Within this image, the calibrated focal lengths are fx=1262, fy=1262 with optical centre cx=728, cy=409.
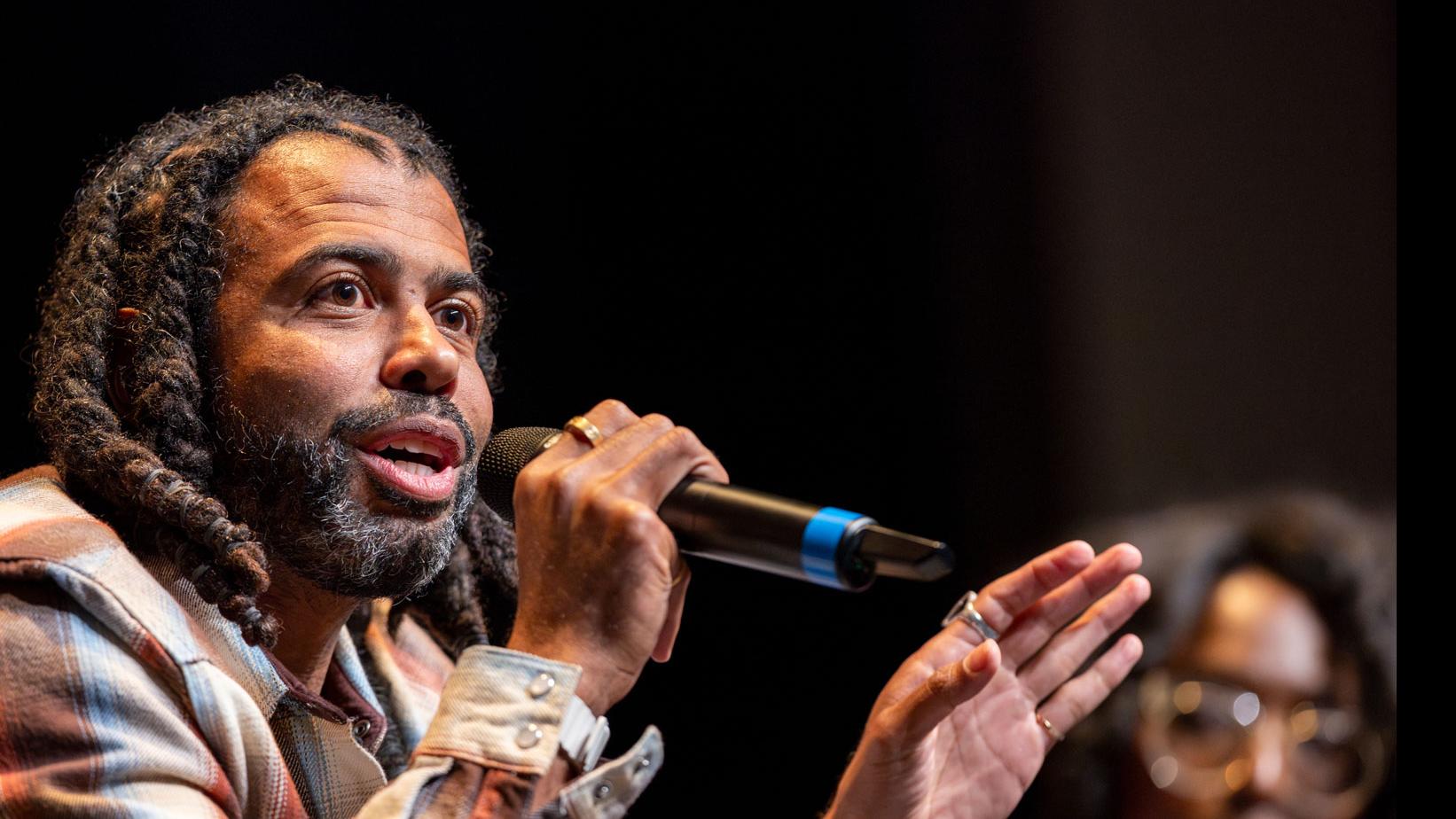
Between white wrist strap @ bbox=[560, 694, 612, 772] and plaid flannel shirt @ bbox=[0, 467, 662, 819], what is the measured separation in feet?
0.04

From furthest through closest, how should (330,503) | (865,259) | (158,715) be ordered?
(865,259)
(330,503)
(158,715)

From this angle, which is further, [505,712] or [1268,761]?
[1268,761]

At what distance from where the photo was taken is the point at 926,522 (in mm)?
2523

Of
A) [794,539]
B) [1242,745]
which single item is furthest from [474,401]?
[1242,745]

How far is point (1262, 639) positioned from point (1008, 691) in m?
0.73

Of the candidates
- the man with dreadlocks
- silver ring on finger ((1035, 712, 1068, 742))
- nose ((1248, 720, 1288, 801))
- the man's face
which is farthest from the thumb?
nose ((1248, 720, 1288, 801))

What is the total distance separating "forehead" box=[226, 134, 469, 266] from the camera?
169 cm

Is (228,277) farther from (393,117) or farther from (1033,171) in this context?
(1033,171)

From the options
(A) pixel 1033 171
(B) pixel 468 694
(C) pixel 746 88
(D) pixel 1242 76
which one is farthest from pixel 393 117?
(D) pixel 1242 76

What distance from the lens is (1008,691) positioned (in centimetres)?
175

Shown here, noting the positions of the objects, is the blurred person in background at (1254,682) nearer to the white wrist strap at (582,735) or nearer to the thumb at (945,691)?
the thumb at (945,691)

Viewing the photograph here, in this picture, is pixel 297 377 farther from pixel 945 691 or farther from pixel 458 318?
pixel 945 691

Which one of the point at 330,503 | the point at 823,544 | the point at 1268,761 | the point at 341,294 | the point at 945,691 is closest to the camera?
the point at 823,544

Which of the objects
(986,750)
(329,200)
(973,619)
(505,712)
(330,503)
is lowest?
(986,750)
